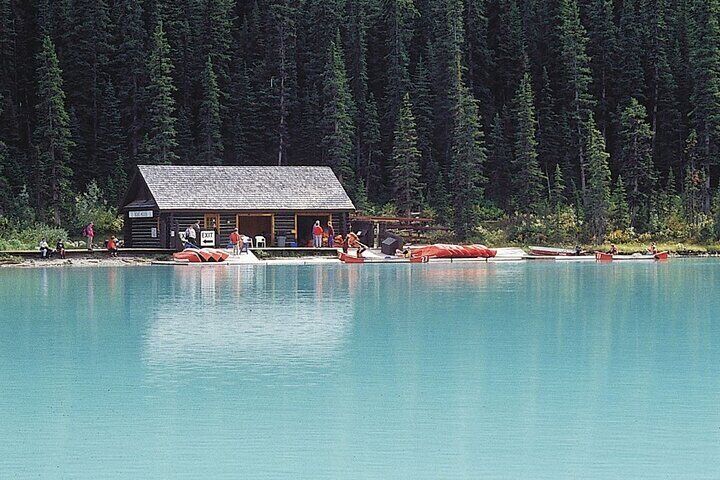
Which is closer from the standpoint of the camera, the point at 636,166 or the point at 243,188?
the point at 243,188

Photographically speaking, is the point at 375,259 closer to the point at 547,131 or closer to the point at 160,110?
the point at 160,110

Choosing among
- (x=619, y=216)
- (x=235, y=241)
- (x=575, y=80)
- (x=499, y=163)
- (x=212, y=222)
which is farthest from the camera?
(x=499, y=163)

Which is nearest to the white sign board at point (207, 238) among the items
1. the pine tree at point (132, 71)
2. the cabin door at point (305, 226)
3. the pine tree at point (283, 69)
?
the cabin door at point (305, 226)

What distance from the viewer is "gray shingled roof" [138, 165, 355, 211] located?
5184 cm

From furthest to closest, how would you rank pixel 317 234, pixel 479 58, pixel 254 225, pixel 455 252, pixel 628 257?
pixel 479 58, pixel 254 225, pixel 317 234, pixel 455 252, pixel 628 257

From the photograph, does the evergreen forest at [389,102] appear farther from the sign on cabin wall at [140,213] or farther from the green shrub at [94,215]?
the sign on cabin wall at [140,213]

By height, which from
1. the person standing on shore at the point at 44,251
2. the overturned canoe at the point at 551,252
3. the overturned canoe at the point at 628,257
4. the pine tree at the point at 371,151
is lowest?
the overturned canoe at the point at 628,257

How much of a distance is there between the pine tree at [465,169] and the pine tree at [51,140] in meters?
22.4

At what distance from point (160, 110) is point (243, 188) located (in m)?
12.1

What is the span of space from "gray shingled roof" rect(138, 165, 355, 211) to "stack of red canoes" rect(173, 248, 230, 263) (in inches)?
195

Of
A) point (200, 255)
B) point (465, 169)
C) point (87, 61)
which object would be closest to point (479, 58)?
point (465, 169)

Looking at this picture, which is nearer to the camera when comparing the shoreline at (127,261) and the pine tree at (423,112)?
the shoreline at (127,261)

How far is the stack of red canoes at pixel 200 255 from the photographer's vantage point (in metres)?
46.3

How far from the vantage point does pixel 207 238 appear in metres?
49.9
